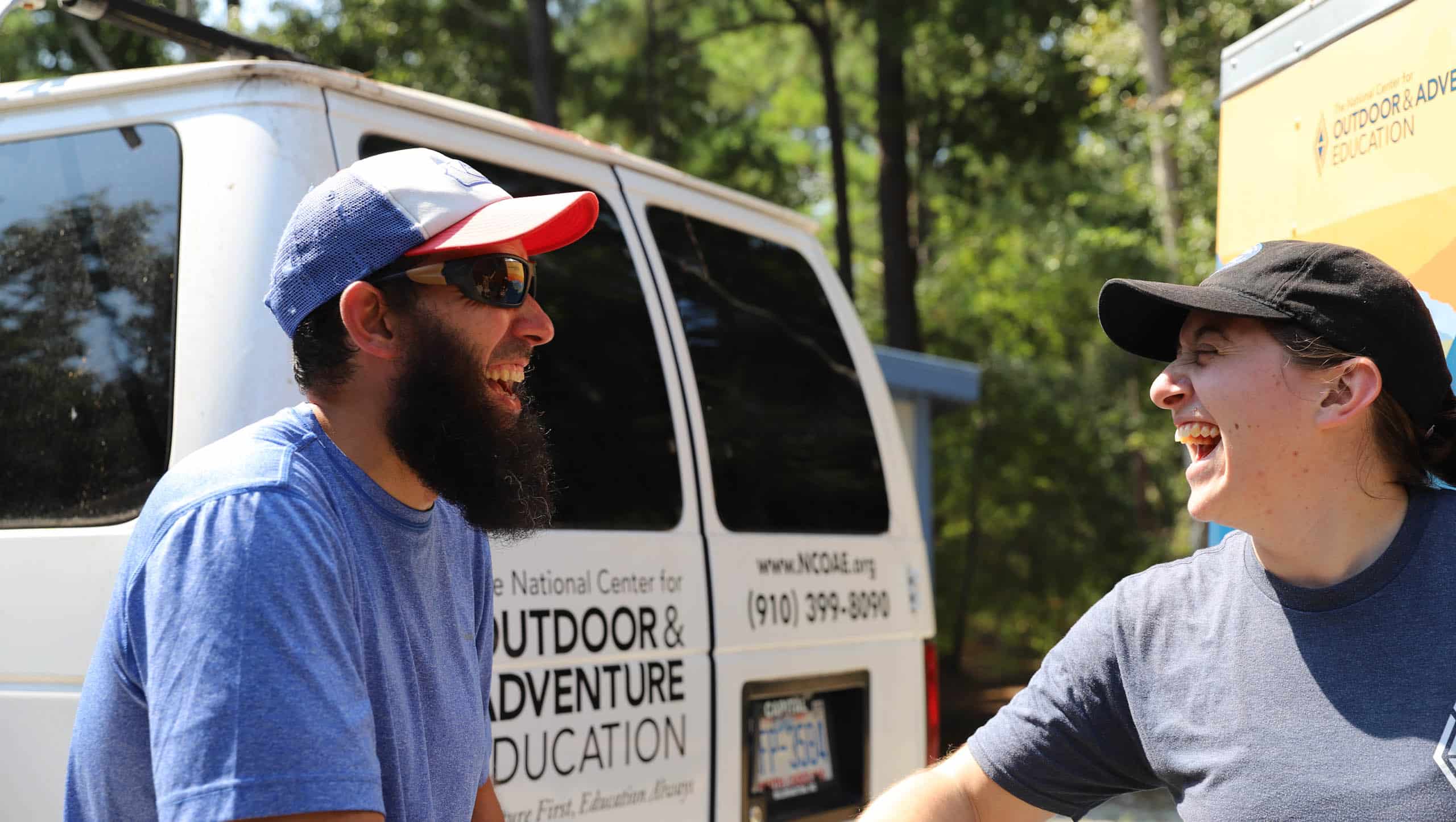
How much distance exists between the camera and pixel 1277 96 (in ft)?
10.6

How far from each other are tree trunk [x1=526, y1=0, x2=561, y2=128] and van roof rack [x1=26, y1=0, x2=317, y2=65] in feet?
34.5

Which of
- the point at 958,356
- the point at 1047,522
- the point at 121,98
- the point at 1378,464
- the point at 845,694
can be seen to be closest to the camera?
the point at 1378,464

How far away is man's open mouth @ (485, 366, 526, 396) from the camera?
1993 millimetres

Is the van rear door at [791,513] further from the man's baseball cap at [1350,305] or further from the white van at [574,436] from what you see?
the man's baseball cap at [1350,305]

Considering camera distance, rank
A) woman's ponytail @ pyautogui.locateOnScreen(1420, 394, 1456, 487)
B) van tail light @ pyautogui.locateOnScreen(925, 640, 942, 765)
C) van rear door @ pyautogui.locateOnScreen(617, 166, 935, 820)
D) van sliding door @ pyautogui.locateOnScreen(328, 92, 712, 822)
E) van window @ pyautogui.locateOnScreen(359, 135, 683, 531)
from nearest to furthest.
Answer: woman's ponytail @ pyautogui.locateOnScreen(1420, 394, 1456, 487) → van sliding door @ pyautogui.locateOnScreen(328, 92, 712, 822) → van window @ pyautogui.locateOnScreen(359, 135, 683, 531) → van rear door @ pyautogui.locateOnScreen(617, 166, 935, 820) → van tail light @ pyautogui.locateOnScreen(925, 640, 942, 765)

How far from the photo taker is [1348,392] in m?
1.99

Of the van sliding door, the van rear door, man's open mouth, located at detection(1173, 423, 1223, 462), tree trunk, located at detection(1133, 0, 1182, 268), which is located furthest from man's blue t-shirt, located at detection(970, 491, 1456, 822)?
tree trunk, located at detection(1133, 0, 1182, 268)

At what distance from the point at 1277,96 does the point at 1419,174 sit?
66 cm

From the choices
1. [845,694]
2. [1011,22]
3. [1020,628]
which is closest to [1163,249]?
[1011,22]

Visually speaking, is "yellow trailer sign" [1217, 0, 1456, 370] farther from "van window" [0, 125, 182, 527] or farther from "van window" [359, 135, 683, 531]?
"van window" [0, 125, 182, 527]

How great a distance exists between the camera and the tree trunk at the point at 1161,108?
13.7 meters

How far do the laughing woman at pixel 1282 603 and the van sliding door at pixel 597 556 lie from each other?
0.96 meters

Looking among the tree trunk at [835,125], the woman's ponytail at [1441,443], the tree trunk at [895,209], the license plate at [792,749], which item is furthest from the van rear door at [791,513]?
the tree trunk at [835,125]

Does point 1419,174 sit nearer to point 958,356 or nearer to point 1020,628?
point 1020,628
